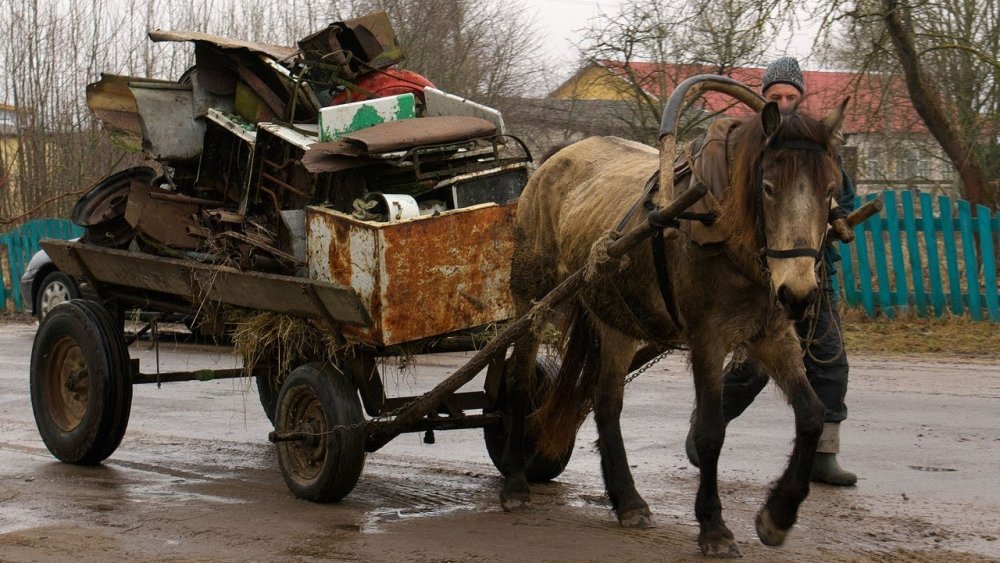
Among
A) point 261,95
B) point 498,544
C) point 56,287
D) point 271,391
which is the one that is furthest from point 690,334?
point 56,287

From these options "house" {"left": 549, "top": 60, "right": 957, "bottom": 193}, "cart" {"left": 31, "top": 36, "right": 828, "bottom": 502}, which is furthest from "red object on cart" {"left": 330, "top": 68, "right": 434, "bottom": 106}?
"house" {"left": 549, "top": 60, "right": 957, "bottom": 193}

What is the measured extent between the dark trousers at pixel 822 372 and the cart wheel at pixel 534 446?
3.14ft

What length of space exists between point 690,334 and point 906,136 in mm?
16380

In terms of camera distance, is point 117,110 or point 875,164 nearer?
point 117,110

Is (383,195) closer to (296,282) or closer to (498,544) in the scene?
(296,282)

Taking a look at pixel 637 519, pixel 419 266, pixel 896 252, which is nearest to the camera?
pixel 637 519

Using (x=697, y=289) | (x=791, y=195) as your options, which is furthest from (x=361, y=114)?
(x=791, y=195)

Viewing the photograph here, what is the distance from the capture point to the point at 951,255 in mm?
14250

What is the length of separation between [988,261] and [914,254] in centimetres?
81

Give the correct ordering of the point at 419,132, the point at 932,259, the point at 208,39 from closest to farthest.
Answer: the point at 419,132 → the point at 208,39 → the point at 932,259

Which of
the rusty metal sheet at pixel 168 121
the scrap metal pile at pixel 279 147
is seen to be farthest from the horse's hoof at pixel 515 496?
the rusty metal sheet at pixel 168 121

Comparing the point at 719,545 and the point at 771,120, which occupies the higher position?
the point at 771,120

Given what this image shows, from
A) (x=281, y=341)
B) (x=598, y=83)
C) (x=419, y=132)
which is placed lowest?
(x=281, y=341)

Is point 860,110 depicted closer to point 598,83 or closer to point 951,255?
point 598,83
